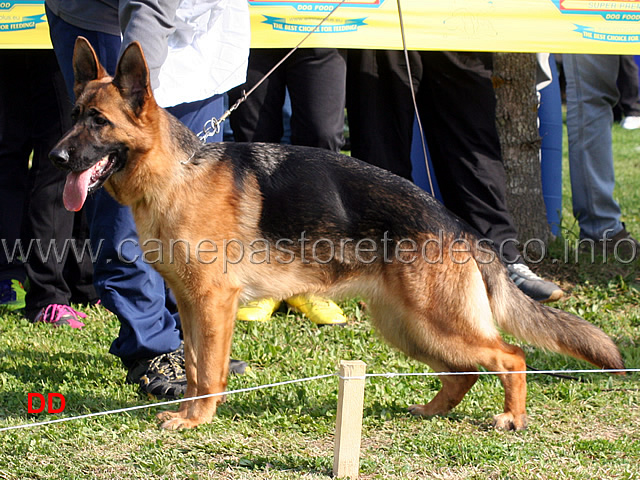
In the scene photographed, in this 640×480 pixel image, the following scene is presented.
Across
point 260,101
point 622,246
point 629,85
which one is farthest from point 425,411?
point 629,85

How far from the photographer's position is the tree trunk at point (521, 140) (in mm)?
5738

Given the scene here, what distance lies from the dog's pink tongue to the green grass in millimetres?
987

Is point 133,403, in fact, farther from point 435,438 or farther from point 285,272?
point 435,438

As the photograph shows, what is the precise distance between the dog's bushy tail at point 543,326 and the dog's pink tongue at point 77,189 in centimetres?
175

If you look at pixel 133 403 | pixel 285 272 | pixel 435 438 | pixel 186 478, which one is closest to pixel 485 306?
pixel 435 438

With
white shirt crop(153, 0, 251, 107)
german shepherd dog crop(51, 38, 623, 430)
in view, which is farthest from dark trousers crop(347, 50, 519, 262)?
german shepherd dog crop(51, 38, 623, 430)

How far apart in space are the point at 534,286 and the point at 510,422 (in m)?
1.89

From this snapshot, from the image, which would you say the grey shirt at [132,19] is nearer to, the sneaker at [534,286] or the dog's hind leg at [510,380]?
the dog's hind leg at [510,380]

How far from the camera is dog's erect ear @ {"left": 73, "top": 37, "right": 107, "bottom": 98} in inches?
121

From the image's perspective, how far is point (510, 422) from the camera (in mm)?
3223

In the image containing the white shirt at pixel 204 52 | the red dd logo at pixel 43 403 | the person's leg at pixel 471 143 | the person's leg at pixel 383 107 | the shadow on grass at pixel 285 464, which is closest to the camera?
the shadow on grass at pixel 285 464

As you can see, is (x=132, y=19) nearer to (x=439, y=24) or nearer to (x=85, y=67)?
(x=85, y=67)

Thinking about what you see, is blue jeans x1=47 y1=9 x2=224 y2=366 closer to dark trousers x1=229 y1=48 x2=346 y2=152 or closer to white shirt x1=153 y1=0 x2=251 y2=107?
white shirt x1=153 y1=0 x2=251 y2=107

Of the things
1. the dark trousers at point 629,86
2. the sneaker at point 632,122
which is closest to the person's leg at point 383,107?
the dark trousers at point 629,86
